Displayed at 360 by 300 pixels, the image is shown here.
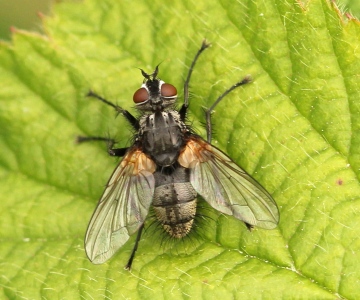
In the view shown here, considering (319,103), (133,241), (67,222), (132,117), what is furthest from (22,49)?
(319,103)

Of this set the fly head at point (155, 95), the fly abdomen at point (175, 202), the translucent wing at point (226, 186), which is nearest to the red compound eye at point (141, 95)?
the fly head at point (155, 95)

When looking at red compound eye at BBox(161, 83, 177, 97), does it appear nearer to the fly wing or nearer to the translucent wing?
the translucent wing

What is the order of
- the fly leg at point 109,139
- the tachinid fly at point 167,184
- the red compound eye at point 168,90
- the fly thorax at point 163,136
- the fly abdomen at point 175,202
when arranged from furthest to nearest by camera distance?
the fly leg at point 109,139, the red compound eye at point 168,90, the fly thorax at point 163,136, the fly abdomen at point 175,202, the tachinid fly at point 167,184

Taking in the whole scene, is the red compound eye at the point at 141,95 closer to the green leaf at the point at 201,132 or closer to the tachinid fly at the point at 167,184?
the tachinid fly at the point at 167,184

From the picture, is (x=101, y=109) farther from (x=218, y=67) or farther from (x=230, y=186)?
(x=230, y=186)

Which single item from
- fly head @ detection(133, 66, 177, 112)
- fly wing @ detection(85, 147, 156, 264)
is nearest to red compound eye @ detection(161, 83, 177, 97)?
fly head @ detection(133, 66, 177, 112)

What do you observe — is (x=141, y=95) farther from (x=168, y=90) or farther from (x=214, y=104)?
(x=214, y=104)

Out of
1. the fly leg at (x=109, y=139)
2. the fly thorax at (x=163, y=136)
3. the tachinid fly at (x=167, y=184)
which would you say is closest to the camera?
the tachinid fly at (x=167, y=184)
